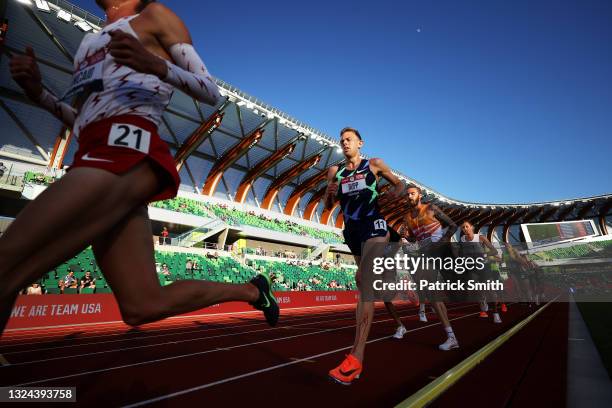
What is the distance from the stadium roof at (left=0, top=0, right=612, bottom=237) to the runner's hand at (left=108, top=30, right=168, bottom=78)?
20.3 meters

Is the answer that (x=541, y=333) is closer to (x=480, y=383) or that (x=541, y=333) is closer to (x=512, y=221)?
(x=480, y=383)

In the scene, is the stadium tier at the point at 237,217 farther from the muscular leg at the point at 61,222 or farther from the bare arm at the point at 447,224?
the muscular leg at the point at 61,222

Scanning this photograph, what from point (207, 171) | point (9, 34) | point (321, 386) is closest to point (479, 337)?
point (321, 386)

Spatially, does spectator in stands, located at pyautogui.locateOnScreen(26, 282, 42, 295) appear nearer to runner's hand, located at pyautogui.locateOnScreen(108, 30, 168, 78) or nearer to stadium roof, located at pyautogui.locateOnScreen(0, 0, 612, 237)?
runner's hand, located at pyautogui.locateOnScreen(108, 30, 168, 78)

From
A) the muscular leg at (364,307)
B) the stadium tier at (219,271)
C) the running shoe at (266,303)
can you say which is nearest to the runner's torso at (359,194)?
the muscular leg at (364,307)

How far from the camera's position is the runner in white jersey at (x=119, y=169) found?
135cm

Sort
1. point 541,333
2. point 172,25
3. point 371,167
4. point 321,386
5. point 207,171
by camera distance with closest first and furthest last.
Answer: point 172,25
point 321,386
point 371,167
point 541,333
point 207,171

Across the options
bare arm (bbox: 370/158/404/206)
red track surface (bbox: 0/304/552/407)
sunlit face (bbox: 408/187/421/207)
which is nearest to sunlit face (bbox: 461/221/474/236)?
red track surface (bbox: 0/304/552/407)

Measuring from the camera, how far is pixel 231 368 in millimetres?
3785

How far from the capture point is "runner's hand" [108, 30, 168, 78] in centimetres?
139

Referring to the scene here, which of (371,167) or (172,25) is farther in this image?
(371,167)

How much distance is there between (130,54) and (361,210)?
7.95 feet

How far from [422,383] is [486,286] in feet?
26.3

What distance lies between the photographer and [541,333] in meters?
6.34
